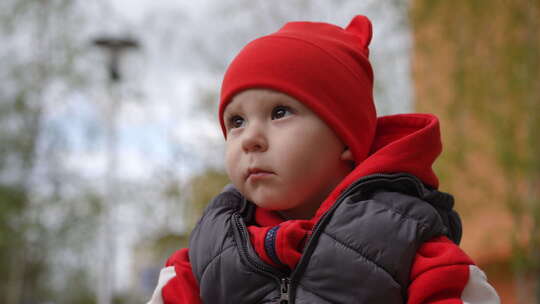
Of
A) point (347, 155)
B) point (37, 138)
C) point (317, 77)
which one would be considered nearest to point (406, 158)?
point (347, 155)

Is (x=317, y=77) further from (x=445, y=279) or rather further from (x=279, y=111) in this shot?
(x=445, y=279)

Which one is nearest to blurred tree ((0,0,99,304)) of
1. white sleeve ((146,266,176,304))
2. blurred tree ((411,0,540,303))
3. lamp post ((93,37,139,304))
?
lamp post ((93,37,139,304))

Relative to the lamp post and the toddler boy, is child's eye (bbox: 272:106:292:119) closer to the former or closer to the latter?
the toddler boy

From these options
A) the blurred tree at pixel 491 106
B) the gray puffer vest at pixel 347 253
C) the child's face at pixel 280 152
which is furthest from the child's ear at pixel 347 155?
the blurred tree at pixel 491 106

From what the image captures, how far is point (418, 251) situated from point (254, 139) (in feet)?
1.41

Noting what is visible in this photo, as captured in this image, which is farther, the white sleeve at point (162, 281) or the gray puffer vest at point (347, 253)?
the white sleeve at point (162, 281)

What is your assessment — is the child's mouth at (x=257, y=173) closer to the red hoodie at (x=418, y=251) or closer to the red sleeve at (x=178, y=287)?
the red hoodie at (x=418, y=251)

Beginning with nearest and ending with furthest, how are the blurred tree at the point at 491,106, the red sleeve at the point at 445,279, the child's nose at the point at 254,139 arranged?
1. the red sleeve at the point at 445,279
2. the child's nose at the point at 254,139
3. the blurred tree at the point at 491,106

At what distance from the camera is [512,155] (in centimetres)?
631

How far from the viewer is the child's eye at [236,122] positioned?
1551 millimetres

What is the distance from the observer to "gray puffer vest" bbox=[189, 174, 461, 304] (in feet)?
4.36

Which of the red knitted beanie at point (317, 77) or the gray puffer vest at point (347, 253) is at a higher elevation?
the red knitted beanie at point (317, 77)

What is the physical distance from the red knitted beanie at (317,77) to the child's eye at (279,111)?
37mm

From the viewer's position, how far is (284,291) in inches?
54.7
